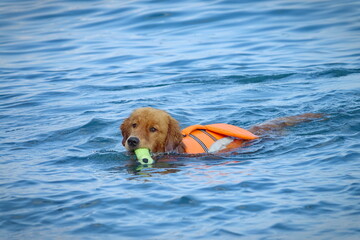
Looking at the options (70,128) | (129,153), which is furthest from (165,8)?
(129,153)

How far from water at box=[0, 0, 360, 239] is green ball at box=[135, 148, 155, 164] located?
0.80 feet

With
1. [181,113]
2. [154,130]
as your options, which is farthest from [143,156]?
[181,113]

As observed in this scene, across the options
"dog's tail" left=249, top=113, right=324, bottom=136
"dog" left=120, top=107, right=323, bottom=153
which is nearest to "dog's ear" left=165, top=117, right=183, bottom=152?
"dog" left=120, top=107, right=323, bottom=153

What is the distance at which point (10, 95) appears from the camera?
44.9ft

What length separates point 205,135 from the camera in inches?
353

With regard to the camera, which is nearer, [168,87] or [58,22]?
[168,87]

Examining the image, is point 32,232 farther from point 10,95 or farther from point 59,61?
point 59,61

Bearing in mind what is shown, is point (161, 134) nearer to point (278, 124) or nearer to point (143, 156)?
point (143, 156)

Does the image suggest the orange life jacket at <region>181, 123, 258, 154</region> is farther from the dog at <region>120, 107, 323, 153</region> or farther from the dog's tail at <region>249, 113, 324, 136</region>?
the dog's tail at <region>249, 113, 324, 136</region>

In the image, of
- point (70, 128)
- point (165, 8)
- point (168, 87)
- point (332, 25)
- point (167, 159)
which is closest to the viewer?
point (167, 159)

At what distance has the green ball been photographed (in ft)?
26.7

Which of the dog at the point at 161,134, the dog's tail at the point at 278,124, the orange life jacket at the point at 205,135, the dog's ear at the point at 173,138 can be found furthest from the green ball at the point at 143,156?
the dog's tail at the point at 278,124

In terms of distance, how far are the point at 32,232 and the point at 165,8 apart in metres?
18.6

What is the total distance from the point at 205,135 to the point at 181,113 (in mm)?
2478
